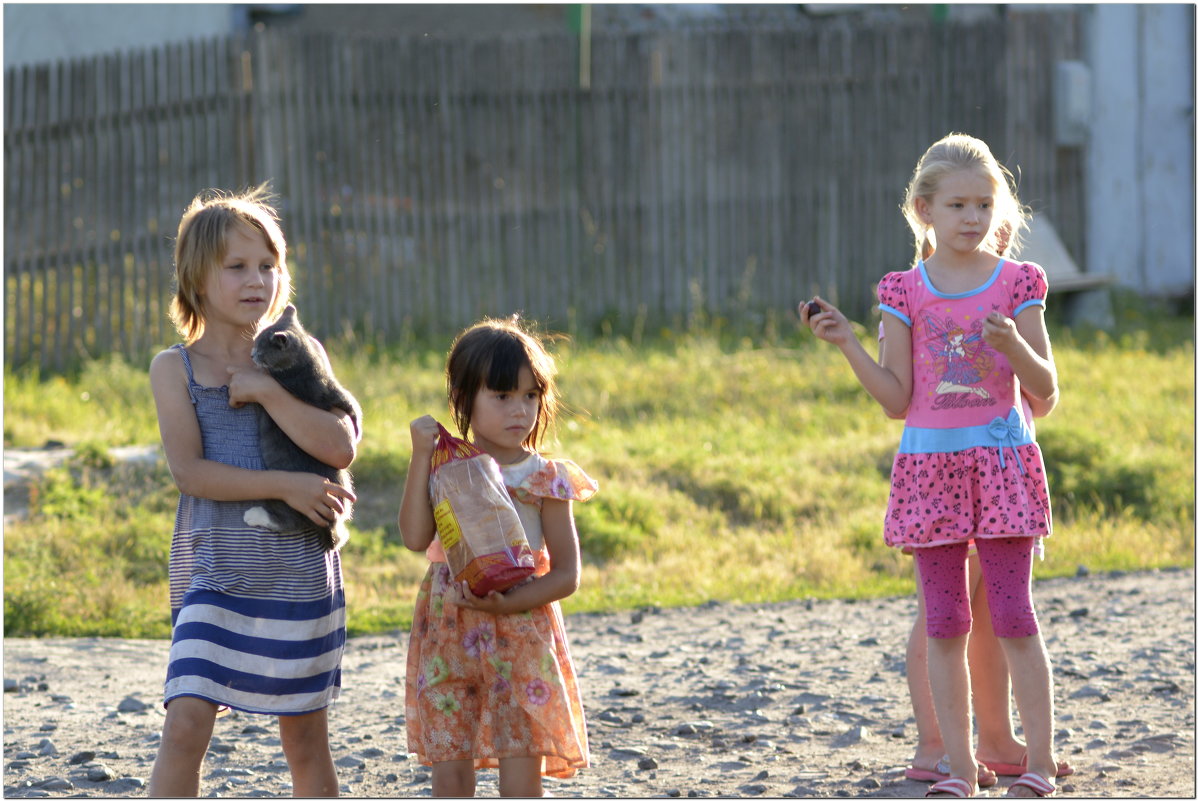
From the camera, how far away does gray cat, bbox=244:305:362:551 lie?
3.28 m

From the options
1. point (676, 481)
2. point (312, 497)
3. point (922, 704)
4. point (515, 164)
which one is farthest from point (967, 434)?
point (515, 164)

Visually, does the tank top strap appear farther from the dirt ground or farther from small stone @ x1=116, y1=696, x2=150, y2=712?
small stone @ x1=116, y1=696, x2=150, y2=712

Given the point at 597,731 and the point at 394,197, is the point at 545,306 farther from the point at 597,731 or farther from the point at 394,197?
the point at 597,731

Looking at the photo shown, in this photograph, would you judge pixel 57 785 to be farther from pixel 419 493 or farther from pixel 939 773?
pixel 939 773

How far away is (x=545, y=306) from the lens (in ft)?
37.7

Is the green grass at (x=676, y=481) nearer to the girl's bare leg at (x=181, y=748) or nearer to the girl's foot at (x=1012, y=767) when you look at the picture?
the girl's foot at (x=1012, y=767)

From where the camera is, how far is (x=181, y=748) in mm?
3143

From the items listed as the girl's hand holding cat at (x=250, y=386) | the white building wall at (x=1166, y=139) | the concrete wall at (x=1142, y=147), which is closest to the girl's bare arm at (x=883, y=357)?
the girl's hand holding cat at (x=250, y=386)

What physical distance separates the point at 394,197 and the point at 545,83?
1.57 meters

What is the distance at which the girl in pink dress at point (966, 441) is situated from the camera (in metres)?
3.65

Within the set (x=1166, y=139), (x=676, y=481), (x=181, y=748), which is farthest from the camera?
(x=1166, y=139)

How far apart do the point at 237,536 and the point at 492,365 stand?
2.33ft

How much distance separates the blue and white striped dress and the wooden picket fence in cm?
726

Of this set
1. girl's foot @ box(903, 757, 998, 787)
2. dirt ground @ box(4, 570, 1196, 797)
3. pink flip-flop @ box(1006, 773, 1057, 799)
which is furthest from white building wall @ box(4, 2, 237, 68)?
pink flip-flop @ box(1006, 773, 1057, 799)
